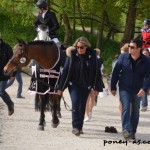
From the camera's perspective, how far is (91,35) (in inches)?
1313

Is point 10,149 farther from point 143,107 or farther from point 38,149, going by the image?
point 143,107

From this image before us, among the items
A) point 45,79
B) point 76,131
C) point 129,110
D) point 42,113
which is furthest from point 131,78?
point 42,113

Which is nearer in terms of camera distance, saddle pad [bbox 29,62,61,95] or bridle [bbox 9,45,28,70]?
bridle [bbox 9,45,28,70]

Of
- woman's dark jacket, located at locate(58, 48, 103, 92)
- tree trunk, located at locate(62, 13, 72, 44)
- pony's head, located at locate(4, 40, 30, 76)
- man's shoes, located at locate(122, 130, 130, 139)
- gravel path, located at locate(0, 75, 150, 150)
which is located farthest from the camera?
tree trunk, located at locate(62, 13, 72, 44)

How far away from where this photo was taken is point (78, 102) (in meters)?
10.4

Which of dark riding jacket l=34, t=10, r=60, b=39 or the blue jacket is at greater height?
dark riding jacket l=34, t=10, r=60, b=39

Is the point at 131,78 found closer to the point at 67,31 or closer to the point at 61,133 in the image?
the point at 61,133

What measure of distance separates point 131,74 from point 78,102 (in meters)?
1.23

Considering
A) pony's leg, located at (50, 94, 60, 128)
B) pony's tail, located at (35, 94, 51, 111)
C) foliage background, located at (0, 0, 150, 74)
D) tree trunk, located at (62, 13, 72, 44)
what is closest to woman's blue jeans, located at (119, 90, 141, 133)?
pony's leg, located at (50, 94, 60, 128)

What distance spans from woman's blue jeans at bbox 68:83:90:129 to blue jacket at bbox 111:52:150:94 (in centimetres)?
70

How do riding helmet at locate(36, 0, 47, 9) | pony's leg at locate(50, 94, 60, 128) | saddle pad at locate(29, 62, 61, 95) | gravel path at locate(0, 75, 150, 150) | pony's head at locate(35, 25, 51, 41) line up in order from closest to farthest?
gravel path at locate(0, 75, 150, 150)
saddle pad at locate(29, 62, 61, 95)
pony's leg at locate(50, 94, 60, 128)
pony's head at locate(35, 25, 51, 41)
riding helmet at locate(36, 0, 47, 9)

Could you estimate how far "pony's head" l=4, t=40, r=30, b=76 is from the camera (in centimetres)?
1063

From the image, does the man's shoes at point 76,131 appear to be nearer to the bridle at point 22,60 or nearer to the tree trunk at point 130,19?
the bridle at point 22,60

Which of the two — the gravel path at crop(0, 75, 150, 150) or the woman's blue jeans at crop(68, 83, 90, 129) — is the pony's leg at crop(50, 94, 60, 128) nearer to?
the gravel path at crop(0, 75, 150, 150)
